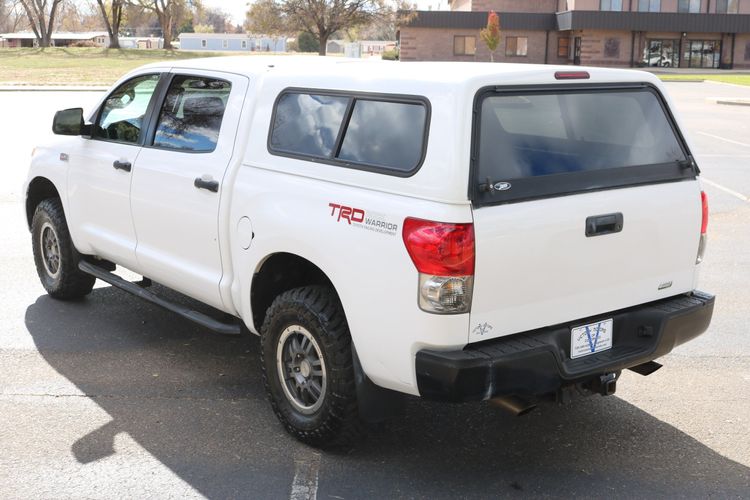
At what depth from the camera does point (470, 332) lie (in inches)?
154

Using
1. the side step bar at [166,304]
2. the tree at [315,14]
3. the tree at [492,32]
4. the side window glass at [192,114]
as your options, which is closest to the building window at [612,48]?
the tree at [492,32]

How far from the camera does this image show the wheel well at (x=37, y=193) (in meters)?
7.03

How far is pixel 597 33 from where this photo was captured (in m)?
68.0

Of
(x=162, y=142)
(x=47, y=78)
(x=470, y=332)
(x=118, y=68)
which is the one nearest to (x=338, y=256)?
(x=470, y=332)

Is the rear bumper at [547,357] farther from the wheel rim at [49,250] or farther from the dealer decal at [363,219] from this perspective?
the wheel rim at [49,250]

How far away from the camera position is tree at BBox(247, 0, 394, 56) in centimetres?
7431

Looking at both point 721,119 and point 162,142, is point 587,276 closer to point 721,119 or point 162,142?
point 162,142

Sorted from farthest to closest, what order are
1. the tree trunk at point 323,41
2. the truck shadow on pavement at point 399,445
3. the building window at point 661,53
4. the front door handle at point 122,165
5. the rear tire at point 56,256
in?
the tree trunk at point 323,41
the building window at point 661,53
the rear tire at point 56,256
the front door handle at point 122,165
the truck shadow on pavement at point 399,445

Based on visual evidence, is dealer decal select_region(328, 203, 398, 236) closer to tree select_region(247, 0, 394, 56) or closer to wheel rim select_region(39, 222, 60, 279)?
wheel rim select_region(39, 222, 60, 279)

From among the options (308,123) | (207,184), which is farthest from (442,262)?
(207,184)

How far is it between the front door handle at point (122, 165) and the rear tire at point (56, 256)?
48.0 inches

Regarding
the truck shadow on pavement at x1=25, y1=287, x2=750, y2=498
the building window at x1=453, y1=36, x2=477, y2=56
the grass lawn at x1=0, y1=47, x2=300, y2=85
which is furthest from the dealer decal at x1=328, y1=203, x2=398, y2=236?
the building window at x1=453, y1=36, x2=477, y2=56

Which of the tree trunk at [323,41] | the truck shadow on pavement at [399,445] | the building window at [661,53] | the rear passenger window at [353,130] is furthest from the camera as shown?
the tree trunk at [323,41]

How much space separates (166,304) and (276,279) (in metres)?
1.08
